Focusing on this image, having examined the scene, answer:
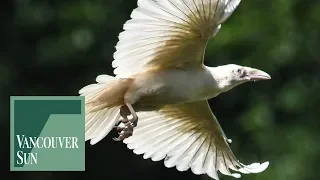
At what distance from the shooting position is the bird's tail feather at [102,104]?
266 inches

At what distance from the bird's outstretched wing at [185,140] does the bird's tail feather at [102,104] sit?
1.12ft

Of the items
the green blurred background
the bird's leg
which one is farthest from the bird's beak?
the green blurred background

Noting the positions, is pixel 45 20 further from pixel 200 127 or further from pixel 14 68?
pixel 200 127

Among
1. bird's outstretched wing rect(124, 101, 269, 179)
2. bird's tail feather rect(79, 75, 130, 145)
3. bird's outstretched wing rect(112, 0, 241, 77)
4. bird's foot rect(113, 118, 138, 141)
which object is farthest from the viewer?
bird's outstretched wing rect(124, 101, 269, 179)

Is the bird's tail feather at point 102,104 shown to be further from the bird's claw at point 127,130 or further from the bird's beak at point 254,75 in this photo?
the bird's beak at point 254,75

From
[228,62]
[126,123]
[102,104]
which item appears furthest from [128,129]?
[228,62]

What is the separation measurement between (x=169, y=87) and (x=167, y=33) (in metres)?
0.35

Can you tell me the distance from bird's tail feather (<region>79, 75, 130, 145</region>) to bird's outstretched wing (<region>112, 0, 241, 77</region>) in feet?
0.37

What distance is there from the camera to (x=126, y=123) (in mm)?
6777

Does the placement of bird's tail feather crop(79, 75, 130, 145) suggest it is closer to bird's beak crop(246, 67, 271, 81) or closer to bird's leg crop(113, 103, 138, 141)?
bird's leg crop(113, 103, 138, 141)

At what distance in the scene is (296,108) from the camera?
38.1ft

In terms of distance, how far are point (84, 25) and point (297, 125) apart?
8.89 ft

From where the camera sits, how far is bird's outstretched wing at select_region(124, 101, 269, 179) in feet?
23.9

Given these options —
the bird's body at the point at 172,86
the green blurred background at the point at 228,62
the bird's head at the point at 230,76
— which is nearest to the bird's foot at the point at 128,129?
the bird's body at the point at 172,86
